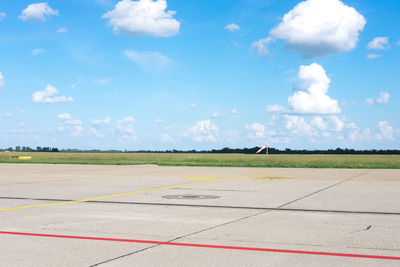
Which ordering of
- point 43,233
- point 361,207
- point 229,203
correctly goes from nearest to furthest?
point 43,233
point 361,207
point 229,203

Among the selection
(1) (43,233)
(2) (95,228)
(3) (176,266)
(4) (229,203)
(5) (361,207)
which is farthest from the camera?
(4) (229,203)

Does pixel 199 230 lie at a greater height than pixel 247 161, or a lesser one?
lesser

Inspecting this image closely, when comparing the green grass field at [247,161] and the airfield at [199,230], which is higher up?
the green grass field at [247,161]

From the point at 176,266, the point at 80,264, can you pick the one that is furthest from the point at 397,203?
the point at 80,264

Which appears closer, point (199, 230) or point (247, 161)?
point (199, 230)

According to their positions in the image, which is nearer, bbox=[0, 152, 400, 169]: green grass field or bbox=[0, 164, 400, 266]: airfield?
bbox=[0, 164, 400, 266]: airfield

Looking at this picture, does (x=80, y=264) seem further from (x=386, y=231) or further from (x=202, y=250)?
(x=386, y=231)

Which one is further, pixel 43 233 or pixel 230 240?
pixel 43 233

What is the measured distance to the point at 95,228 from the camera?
10.1 m

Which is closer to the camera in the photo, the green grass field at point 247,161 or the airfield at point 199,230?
the airfield at point 199,230

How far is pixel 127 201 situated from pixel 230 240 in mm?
7223

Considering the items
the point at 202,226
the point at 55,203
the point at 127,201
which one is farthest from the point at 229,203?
the point at 55,203

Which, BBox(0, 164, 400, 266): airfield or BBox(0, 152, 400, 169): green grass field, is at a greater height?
BBox(0, 152, 400, 169): green grass field

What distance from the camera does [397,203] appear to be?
1500 centimetres
